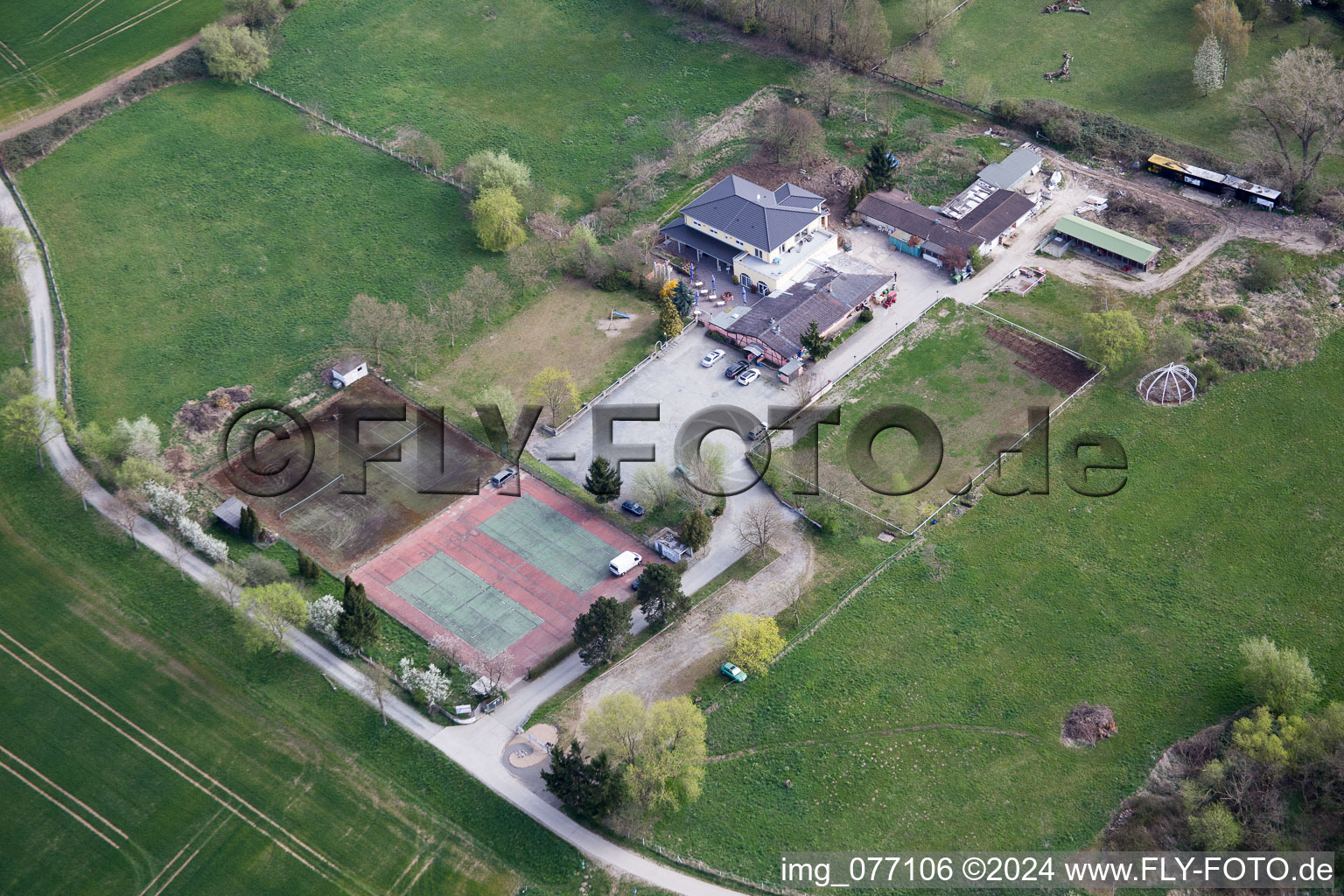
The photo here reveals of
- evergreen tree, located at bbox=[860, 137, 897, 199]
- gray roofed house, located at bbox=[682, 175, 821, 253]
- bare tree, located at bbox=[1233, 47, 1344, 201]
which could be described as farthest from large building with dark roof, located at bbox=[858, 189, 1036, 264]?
bare tree, located at bbox=[1233, 47, 1344, 201]

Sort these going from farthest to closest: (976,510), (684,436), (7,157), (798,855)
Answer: (7,157) → (684,436) → (976,510) → (798,855)

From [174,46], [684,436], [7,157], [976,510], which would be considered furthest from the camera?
[174,46]

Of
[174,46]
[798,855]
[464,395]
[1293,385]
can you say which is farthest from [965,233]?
[174,46]

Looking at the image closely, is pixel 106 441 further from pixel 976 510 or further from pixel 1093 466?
pixel 1093 466

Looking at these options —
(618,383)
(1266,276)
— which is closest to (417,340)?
(618,383)

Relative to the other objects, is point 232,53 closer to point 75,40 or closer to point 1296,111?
point 75,40
